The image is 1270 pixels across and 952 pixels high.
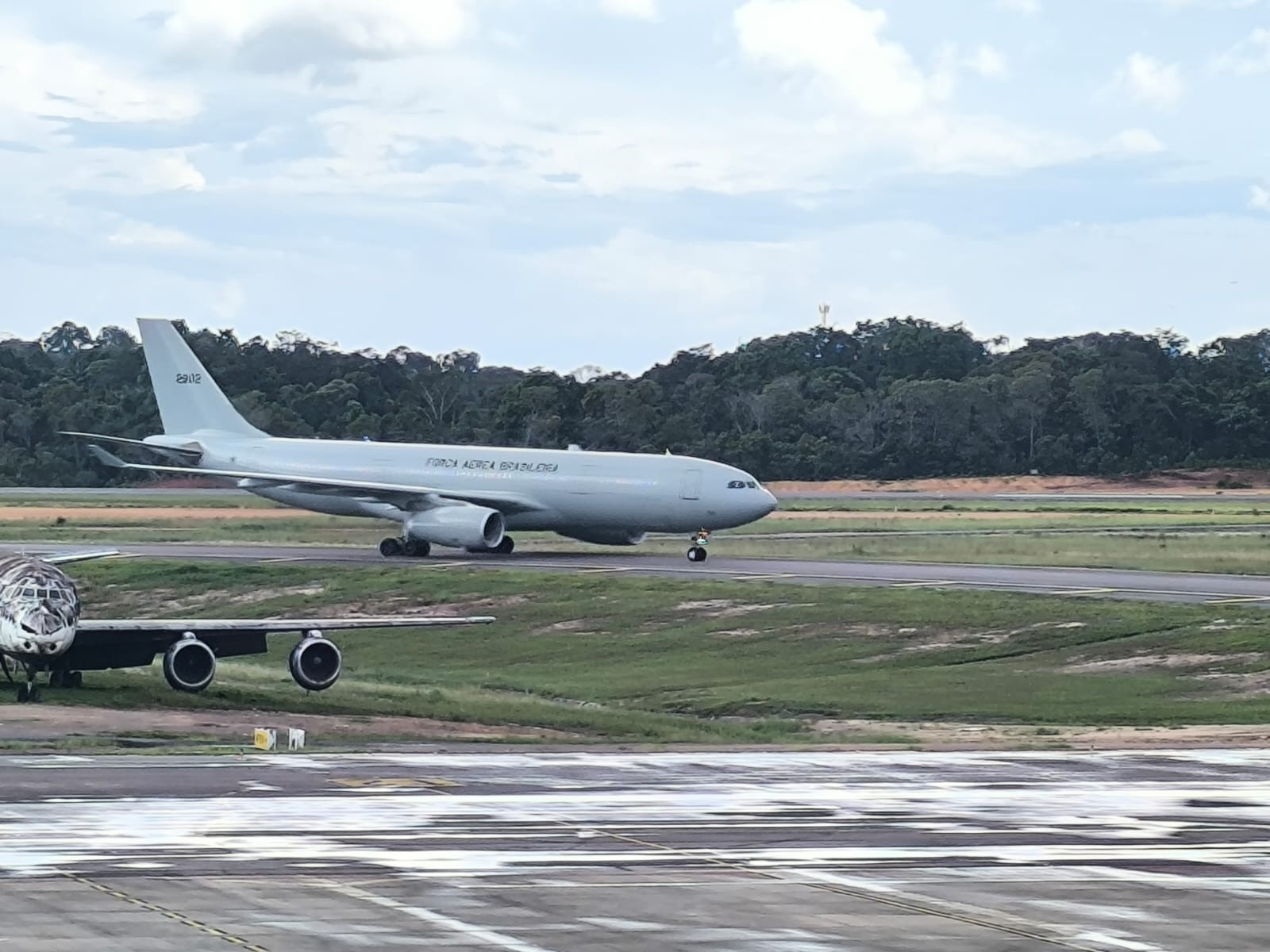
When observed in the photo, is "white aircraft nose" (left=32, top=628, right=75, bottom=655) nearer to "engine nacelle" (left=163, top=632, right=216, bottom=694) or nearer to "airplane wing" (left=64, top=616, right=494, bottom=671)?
"airplane wing" (left=64, top=616, right=494, bottom=671)

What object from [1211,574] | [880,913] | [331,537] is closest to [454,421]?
[331,537]

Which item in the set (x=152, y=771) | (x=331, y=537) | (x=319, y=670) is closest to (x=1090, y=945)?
(x=152, y=771)

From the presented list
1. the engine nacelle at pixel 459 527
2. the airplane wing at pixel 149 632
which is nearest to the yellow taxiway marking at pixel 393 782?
the airplane wing at pixel 149 632

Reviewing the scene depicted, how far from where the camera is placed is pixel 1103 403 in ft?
480

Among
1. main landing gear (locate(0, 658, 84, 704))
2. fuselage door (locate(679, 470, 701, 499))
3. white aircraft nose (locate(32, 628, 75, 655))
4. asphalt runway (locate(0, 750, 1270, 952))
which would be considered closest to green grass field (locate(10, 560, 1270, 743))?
main landing gear (locate(0, 658, 84, 704))

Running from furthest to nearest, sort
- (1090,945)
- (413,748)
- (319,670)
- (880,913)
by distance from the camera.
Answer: (319,670)
(413,748)
(880,913)
(1090,945)

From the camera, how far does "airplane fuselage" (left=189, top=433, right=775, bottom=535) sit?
63875 mm

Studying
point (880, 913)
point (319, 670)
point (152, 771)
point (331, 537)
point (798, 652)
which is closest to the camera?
point (880, 913)

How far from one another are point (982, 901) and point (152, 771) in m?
11.9

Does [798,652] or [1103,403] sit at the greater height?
[1103,403]

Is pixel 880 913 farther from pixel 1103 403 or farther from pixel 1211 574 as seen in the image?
pixel 1103 403

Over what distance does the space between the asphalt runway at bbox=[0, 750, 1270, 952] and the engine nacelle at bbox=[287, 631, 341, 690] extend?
8654 millimetres

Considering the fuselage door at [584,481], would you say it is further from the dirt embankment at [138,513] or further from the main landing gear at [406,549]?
the dirt embankment at [138,513]

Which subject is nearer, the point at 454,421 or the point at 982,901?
the point at 982,901
